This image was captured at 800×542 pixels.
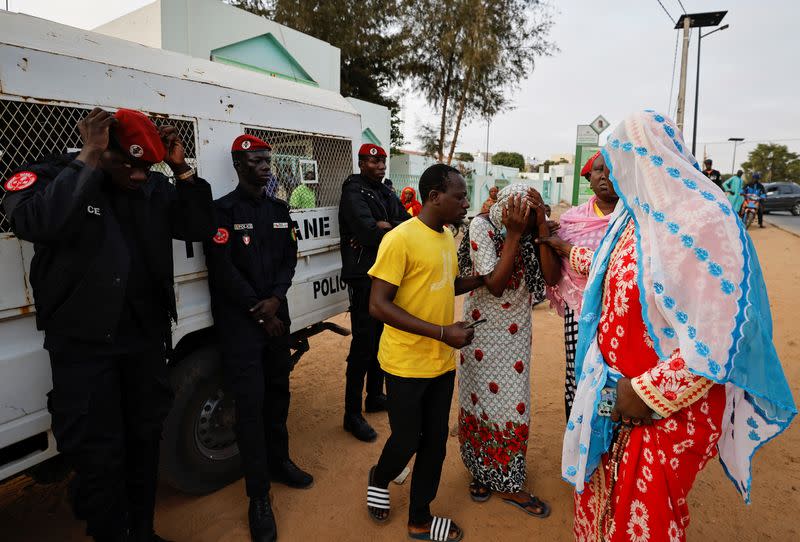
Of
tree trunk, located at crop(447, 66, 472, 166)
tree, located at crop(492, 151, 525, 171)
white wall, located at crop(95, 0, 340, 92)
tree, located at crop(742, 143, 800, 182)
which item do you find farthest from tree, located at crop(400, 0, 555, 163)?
tree, located at crop(742, 143, 800, 182)

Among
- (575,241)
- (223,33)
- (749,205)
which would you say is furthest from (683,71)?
(575,241)

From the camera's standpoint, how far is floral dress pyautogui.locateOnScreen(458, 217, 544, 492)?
246 cm

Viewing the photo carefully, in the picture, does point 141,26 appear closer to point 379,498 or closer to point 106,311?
point 106,311

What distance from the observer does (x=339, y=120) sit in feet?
11.3

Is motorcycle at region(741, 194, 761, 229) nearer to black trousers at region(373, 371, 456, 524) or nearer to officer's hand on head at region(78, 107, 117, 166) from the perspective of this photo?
black trousers at region(373, 371, 456, 524)

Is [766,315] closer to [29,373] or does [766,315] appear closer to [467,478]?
[467,478]

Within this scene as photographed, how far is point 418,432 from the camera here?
2.22 m

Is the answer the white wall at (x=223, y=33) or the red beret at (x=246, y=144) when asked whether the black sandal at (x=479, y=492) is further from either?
the white wall at (x=223, y=33)

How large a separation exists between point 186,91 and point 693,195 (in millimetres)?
2276

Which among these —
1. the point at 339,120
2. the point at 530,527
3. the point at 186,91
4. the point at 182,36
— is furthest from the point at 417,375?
the point at 182,36

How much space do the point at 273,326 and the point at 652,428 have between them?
179cm

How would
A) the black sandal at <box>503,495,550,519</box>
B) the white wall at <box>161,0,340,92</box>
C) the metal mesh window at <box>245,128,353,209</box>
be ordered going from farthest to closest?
the white wall at <box>161,0,340,92</box> < the metal mesh window at <box>245,128,353,209</box> < the black sandal at <box>503,495,550,519</box>

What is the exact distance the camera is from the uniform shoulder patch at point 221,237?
2.33 m

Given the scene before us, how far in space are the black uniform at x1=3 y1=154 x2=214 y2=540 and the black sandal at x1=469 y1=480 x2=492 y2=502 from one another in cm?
169
